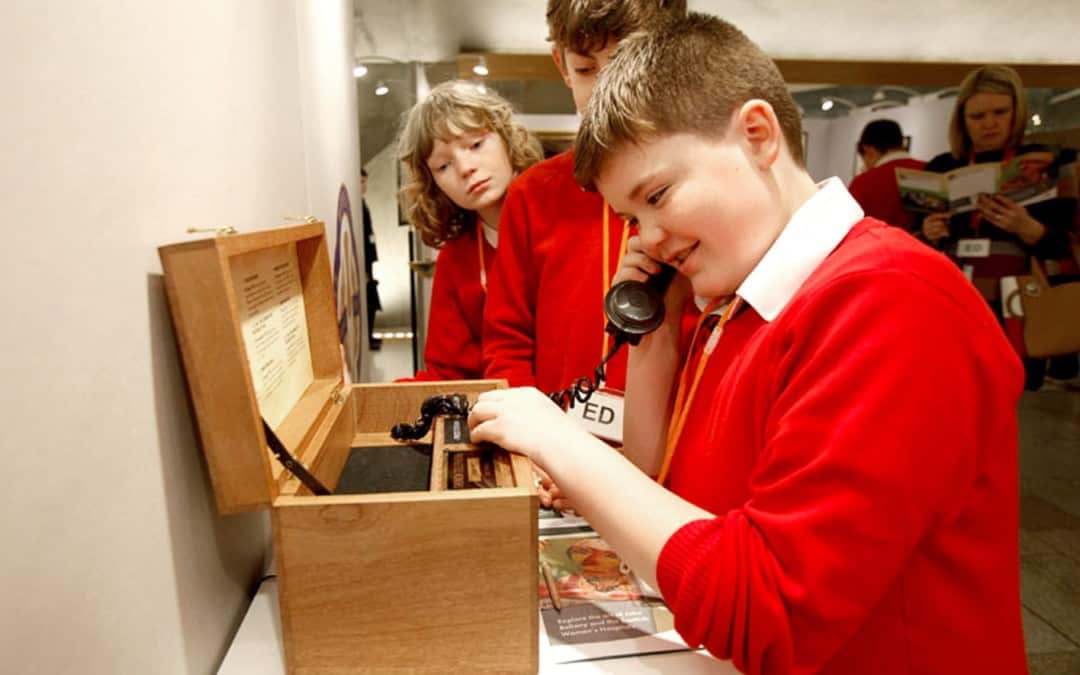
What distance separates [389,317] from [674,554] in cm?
602

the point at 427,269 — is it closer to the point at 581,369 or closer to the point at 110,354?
the point at 581,369

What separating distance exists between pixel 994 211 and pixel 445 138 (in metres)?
2.46

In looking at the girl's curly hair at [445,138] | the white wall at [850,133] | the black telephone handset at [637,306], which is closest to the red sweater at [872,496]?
the black telephone handset at [637,306]

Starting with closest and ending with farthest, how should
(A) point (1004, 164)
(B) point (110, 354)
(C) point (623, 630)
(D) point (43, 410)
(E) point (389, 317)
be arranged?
(D) point (43, 410) → (B) point (110, 354) → (C) point (623, 630) → (A) point (1004, 164) → (E) point (389, 317)

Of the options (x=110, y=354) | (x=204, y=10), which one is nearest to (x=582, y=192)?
(x=204, y=10)

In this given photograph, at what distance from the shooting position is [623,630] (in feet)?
2.63

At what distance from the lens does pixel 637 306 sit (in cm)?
106

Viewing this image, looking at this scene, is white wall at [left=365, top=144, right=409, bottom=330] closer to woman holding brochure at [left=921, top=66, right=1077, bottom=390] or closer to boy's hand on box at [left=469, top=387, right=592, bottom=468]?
woman holding brochure at [left=921, top=66, right=1077, bottom=390]

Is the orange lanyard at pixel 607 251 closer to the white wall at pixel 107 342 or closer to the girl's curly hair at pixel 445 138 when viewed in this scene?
the girl's curly hair at pixel 445 138

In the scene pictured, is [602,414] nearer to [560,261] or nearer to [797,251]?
[560,261]

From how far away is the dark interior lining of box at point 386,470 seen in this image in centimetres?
91

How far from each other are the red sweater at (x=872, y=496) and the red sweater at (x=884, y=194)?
2.56 metres

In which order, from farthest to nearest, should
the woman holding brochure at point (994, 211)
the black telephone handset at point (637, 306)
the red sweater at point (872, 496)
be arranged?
the woman holding brochure at point (994, 211)
the black telephone handset at point (637, 306)
the red sweater at point (872, 496)

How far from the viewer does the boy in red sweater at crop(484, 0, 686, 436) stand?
1312mm
